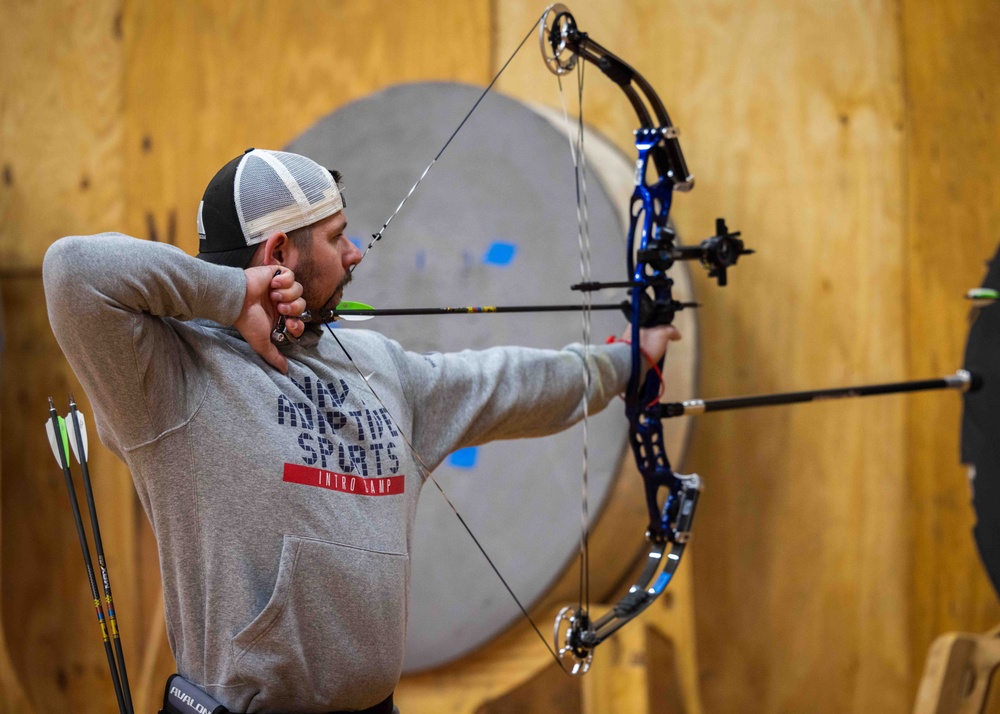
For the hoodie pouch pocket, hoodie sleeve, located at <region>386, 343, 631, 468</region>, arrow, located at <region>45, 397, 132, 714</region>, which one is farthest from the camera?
hoodie sleeve, located at <region>386, 343, 631, 468</region>

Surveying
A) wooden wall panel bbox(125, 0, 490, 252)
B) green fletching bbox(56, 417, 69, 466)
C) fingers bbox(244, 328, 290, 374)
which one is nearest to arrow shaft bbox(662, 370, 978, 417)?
fingers bbox(244, 328, 290, 374)

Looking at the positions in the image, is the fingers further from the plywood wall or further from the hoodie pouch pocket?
the plywood wall

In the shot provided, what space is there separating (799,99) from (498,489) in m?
0.99

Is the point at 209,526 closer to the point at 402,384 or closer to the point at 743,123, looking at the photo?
the point at 402,384

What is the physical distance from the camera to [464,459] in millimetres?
1691

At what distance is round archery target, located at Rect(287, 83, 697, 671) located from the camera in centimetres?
168

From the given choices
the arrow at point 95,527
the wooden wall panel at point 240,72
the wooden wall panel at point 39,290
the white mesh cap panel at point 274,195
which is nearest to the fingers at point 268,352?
the white mesh cap panel at point 274,195

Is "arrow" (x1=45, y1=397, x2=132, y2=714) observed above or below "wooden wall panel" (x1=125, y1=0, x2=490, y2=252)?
below

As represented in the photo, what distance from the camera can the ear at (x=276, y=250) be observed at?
1078 mm

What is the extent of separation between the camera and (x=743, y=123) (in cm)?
201

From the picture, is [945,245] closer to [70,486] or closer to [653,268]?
[653,268]

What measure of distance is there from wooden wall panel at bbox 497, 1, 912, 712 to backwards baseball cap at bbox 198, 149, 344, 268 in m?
0.97

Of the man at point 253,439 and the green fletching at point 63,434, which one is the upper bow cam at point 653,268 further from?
the green fletching at point 63,434

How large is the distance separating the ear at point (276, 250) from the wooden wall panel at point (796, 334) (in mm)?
1001
